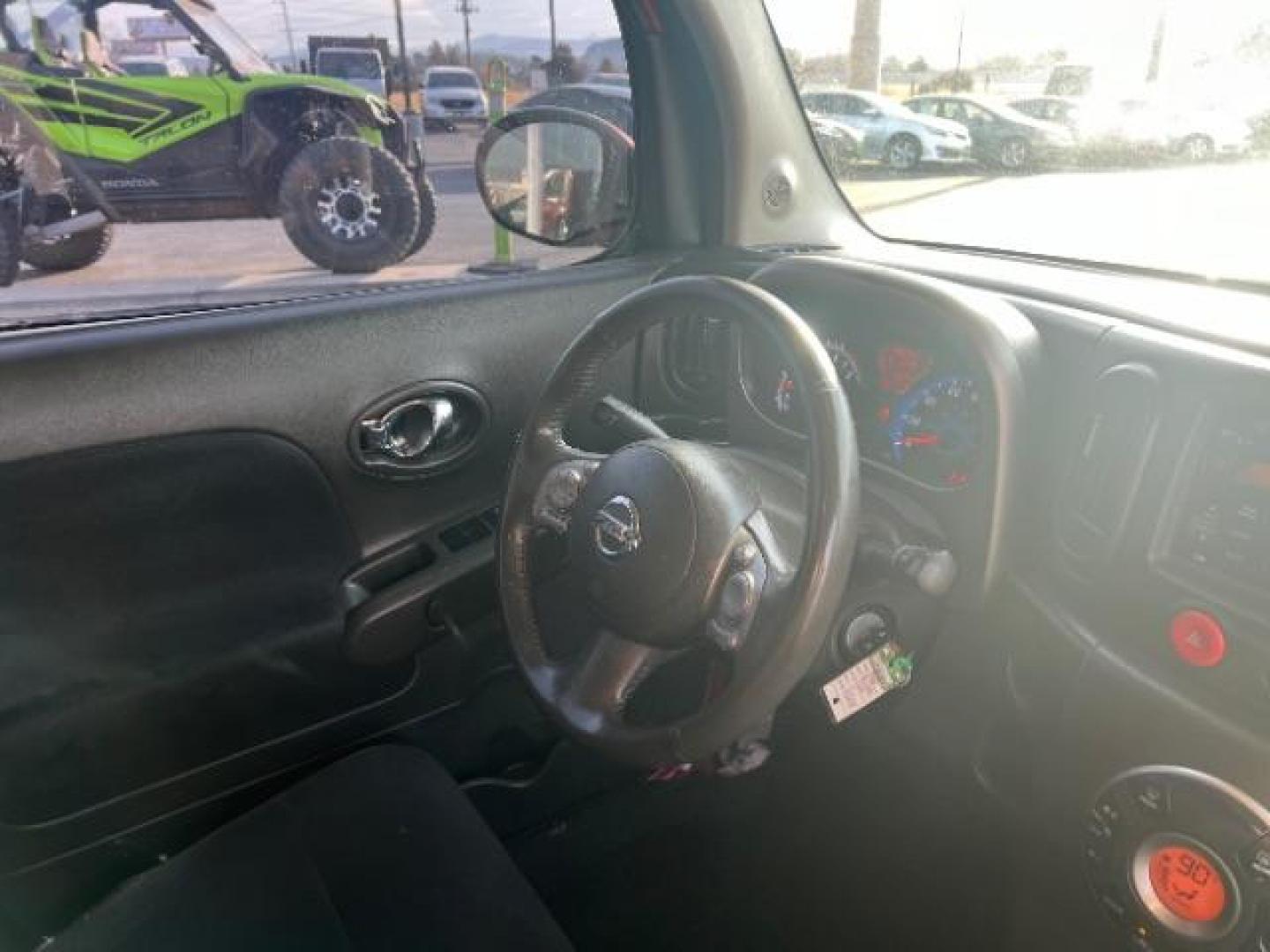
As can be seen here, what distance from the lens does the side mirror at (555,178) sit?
7.81 feet

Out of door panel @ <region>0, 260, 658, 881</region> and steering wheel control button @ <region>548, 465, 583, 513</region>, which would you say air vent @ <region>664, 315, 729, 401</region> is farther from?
steering wheel control button @ <region>548, 465, 583, 513</region>

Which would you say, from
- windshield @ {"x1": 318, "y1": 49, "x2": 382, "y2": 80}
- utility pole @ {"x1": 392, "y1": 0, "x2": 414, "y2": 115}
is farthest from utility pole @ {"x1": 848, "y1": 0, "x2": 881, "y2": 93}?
windshield @ {"x1": 318, "y1": 49, "x2": 382, "y2": 80}

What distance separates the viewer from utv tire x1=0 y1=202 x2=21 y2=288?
1.91 metres

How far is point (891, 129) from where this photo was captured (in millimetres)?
2094

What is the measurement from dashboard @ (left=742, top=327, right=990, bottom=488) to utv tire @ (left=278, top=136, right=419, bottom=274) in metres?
0.99

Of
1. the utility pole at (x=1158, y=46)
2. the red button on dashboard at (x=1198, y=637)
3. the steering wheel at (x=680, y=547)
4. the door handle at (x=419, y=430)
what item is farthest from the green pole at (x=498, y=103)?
the red button on dashboard at (x=1198, y=637)

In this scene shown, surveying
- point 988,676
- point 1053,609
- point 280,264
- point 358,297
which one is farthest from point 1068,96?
point 280,264

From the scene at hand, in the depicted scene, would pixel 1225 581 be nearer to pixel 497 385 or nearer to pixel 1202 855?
pixel 1202 855

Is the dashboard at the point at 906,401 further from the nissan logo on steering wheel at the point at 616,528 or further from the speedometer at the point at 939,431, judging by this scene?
the nissan logo on steering wheel at the point at 616,528

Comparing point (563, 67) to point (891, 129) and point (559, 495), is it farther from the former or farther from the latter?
point (559, 495)

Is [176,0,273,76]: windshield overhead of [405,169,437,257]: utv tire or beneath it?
overhead

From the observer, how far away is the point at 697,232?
236 centimetres

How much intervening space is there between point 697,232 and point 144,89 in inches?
48.3

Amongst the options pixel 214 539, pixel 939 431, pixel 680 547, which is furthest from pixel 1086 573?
pixel 214 539
